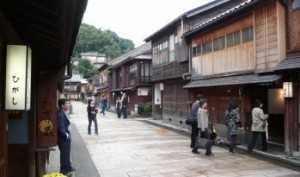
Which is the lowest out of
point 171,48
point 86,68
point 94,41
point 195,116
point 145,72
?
point 195,116

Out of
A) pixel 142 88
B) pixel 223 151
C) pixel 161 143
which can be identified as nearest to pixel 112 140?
pixel 161 143

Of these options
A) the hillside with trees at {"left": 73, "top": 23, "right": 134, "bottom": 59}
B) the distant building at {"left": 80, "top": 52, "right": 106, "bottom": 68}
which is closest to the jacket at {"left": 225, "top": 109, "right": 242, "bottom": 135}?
the distant building at {"left": 80, "top": 52, "right": 106, "bottom": 68}

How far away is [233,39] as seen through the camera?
16984mm

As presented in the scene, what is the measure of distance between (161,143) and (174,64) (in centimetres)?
952

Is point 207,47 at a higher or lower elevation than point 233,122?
higher

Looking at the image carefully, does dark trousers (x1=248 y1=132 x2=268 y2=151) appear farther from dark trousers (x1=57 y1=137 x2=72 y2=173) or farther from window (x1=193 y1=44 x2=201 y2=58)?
window (x1=193 y1=44 x2=201 y2=58)

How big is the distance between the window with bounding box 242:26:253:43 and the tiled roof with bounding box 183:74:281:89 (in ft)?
5.18

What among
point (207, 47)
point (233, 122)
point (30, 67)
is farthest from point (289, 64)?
point (30, 67)

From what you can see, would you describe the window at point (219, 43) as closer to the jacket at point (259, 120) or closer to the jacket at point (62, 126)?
the jacket at point (259, 120)

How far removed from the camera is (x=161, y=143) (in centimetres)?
1759

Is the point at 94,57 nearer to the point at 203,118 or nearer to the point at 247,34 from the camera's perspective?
the point at 247,34

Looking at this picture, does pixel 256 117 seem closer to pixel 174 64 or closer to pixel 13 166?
pixel 13 166

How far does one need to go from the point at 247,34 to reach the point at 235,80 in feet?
6.81

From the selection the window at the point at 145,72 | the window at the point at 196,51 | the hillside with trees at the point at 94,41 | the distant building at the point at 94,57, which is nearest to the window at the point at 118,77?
the window at the point at 145,72
